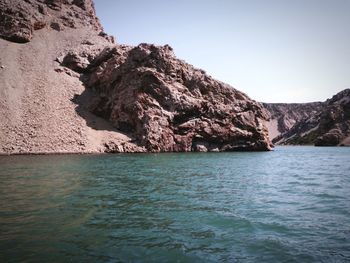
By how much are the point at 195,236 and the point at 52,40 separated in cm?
8662

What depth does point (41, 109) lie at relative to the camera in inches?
2397

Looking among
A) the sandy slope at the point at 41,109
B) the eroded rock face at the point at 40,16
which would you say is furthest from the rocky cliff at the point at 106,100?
the eroded rock face at the point at 40,16

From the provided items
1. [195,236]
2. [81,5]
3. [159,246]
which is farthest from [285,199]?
[81,5]

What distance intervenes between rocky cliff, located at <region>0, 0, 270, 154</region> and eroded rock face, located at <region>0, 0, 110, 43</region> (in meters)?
0.33

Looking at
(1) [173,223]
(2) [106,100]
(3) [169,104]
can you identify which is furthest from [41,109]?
(1) [173,223]

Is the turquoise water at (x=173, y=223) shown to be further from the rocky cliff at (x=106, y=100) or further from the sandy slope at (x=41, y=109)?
the rocky cliff at (x=106, y=100)

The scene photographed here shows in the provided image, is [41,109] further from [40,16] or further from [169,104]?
[40,16]

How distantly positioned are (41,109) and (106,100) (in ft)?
51.8

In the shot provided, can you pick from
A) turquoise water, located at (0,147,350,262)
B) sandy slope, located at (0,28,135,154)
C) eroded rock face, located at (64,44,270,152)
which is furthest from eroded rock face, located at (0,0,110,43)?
turquoise water, located at (0,147,350,262)

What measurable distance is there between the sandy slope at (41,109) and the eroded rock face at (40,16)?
365 cm

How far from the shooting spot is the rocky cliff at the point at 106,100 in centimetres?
5891

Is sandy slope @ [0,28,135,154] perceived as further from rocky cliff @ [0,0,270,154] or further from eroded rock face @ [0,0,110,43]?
eroded rock face @ [0,0,110,43]

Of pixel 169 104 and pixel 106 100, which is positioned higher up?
pixel 106 100

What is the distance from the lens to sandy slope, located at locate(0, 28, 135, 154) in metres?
54.6
